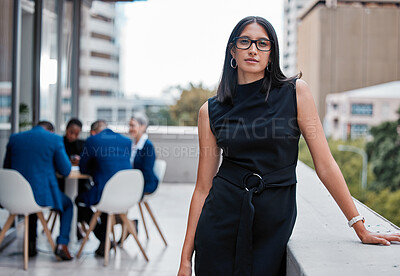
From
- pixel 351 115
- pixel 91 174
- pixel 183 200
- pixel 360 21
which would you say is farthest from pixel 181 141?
pixel 360 21

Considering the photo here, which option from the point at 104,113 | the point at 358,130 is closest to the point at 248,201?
the point at 104,113

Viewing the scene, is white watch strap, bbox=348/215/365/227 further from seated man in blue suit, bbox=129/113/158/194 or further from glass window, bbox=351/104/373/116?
glass window, bbox=351/104/373/116

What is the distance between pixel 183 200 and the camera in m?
7.11

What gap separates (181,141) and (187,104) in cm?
362

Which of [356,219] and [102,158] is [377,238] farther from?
[102,158]

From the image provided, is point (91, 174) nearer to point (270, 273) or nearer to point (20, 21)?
point (20, 21)

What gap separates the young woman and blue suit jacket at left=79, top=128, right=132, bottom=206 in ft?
8.47

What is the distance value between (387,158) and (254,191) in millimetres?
34110

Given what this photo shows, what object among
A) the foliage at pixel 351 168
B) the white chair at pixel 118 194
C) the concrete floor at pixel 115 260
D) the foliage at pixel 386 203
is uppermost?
the white chair at pixel 118 194

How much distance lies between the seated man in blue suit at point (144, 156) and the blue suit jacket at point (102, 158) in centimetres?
34

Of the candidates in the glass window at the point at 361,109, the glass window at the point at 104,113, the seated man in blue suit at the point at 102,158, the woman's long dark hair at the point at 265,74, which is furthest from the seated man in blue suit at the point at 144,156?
the glass window at the point at 361,109

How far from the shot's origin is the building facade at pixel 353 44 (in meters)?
68.5

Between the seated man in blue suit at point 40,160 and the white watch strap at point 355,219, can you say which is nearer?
the white watch strap at point 355,219

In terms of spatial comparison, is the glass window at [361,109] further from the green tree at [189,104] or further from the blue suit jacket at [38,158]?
the blue suit jacket at [38,158]
